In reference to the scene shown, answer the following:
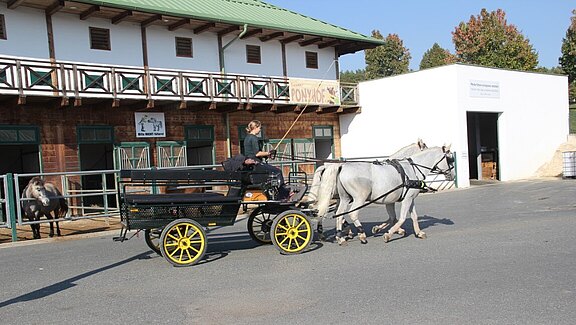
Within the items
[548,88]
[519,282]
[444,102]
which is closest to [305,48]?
[444,102]

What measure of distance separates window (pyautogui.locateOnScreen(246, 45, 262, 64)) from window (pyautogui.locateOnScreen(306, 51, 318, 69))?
10.1ft

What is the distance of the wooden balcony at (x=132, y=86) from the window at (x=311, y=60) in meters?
2.94

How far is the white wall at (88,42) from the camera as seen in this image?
18.5 meters

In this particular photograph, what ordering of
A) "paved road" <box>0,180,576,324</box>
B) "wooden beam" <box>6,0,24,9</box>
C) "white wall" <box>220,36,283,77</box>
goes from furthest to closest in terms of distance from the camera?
"white wall" <box>220,36,283,77</box>, "wooden beam" <box>6,0,24,9</box>, "paved road" <box>0,180,576,324</box>

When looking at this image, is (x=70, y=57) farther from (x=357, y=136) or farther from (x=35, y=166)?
(x=357, y=136)

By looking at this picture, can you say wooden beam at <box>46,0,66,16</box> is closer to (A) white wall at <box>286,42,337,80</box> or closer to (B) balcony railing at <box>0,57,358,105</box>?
(B) balcony railing at <box>0,57,358,105</box>

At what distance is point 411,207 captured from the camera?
376 inches

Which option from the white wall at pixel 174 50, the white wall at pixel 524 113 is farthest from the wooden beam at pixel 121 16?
the white wall at pixel 524 113

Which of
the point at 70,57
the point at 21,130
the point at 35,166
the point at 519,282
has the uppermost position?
the point at 70,57

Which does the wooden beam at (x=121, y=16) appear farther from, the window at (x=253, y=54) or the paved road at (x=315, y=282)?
the paved road at (x=315, y=282)

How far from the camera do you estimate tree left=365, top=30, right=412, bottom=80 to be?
75425 mm

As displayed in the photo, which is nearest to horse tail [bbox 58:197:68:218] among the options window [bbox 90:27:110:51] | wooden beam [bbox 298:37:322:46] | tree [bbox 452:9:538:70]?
window [bbox 90:27:110:51]

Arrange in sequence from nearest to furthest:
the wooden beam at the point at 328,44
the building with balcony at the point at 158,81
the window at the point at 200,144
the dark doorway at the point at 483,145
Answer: the building with balcony at the point at 158,81
the window at the point at 200,144
the wooden beam at the point at 328,44
the dark doorway at the point at 483,145

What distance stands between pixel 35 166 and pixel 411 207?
1461 centimetres
